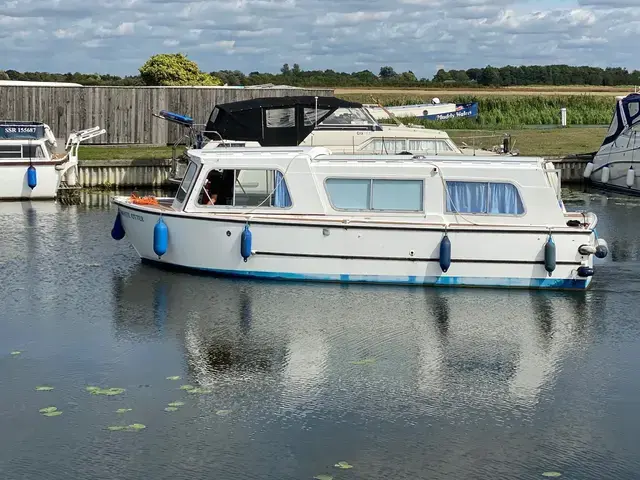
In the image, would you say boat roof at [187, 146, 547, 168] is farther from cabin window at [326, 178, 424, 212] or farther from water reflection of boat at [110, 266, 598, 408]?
water reflection of boat at [110, 266, 598, 408]

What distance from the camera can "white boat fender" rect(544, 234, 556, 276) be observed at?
1869 centimetres

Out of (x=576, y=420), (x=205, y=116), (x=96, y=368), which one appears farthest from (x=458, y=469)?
(x=205, y=116)

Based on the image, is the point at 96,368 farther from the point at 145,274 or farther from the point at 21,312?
the point at 145,274

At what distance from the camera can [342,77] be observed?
102 meters

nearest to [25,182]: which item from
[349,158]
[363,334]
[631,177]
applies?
[349,158]

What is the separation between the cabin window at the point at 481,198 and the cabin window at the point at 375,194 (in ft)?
1.82

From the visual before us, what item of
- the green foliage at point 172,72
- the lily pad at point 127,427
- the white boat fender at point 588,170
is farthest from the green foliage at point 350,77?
the lily pad at point 127,427

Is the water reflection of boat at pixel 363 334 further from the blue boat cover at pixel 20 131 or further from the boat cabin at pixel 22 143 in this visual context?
the blue boat cover at pixel 20 131

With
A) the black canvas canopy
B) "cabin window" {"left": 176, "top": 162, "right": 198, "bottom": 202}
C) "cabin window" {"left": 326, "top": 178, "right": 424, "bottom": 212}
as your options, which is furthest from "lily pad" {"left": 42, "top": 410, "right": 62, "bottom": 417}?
the black canvas canopy

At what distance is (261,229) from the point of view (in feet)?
62.7

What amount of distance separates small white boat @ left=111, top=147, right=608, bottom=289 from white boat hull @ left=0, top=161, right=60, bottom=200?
11.9m

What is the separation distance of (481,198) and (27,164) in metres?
15.4

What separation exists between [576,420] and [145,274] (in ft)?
31.6

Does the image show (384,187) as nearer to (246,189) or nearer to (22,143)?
(246,189)
